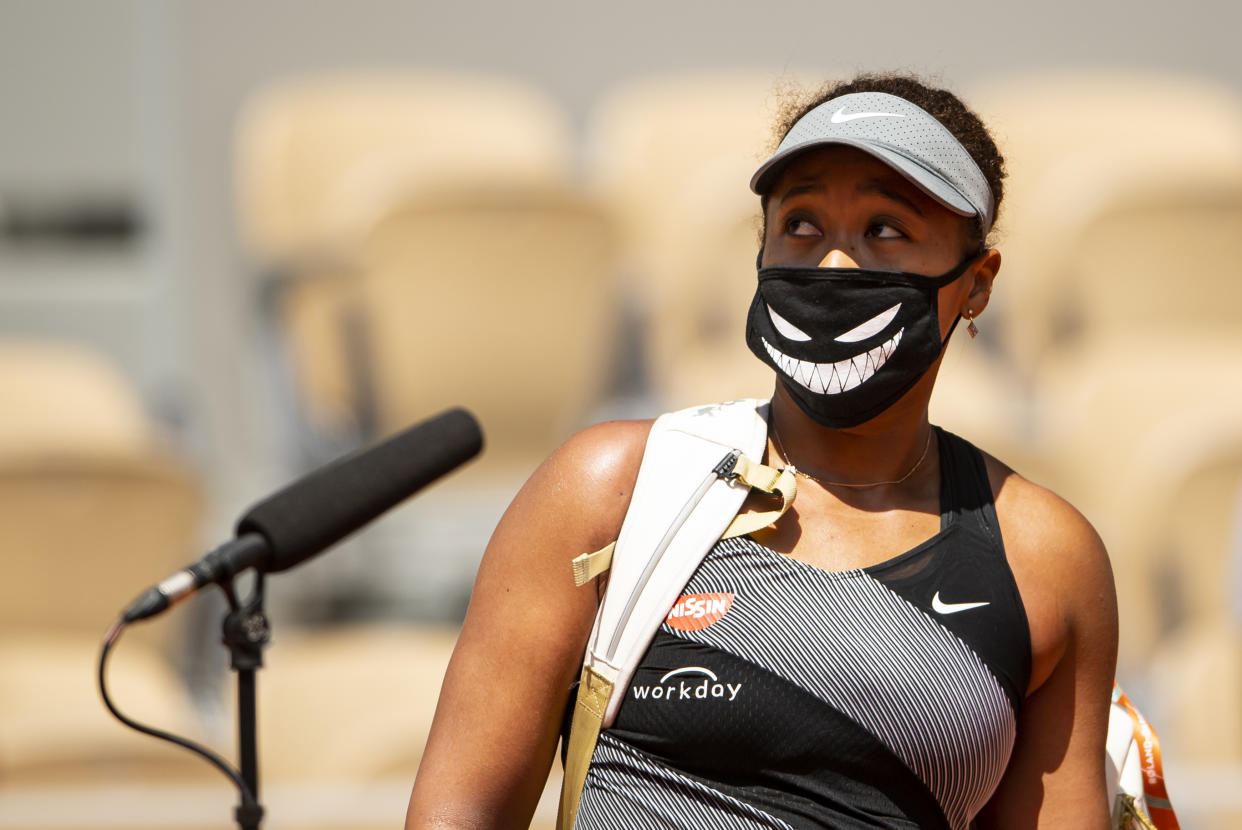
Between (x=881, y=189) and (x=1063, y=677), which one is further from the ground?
(x=881, y=189)

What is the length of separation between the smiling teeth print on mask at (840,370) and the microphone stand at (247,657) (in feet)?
2.05

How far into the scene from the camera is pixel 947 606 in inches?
55.3

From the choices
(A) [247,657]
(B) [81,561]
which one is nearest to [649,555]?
(A) [247,657]

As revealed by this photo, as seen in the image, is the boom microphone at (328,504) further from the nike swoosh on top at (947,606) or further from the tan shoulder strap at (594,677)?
the nike swoosh on top at (947,606)

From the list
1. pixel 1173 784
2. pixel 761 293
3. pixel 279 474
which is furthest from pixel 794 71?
pixel 761 293

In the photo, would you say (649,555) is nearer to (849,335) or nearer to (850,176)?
(849,335)

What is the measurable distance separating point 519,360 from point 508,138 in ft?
4.01

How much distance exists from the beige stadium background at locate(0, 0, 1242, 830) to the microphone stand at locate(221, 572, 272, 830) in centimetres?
150

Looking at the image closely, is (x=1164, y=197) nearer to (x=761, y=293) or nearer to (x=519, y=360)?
(x=519, y=360)

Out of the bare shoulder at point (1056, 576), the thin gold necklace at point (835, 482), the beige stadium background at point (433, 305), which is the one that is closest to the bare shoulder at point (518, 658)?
the thin gold necklace at point (835, 482)

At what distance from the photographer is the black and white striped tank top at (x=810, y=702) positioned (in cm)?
136

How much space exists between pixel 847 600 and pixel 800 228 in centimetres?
37

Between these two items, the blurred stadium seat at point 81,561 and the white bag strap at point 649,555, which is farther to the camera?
the blurred stadium seat at point 81,561

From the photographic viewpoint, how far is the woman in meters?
1.37
